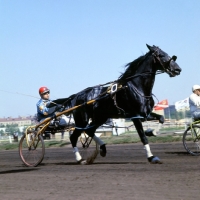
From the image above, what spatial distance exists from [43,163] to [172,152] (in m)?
3.05

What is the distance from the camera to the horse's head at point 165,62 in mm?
9969

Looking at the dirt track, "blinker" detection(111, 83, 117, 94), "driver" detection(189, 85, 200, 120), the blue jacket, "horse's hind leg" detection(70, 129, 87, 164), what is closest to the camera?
the dirt track

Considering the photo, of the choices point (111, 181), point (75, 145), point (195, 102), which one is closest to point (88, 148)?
point (75, 145)

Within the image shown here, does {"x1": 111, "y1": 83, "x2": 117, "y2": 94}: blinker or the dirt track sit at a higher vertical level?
{"x1": 111, "y1": 83, "x2": 117, "y2": 94}: blinker

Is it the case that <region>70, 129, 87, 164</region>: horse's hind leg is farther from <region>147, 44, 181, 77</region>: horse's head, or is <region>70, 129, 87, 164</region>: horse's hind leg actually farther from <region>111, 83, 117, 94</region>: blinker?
<region>147, 44, 181, 77</region>: horse's head

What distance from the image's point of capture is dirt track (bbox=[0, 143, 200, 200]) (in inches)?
250

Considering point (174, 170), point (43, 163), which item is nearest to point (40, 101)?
point (43, 163)

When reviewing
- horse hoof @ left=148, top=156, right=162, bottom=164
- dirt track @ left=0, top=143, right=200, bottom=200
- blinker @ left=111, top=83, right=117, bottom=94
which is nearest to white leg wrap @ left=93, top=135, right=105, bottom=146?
dirt track @ left=0, top=143, right=200, bottom=200

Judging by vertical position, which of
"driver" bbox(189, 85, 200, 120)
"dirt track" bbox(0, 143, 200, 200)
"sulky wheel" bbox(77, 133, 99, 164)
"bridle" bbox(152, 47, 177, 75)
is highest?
"bridle" bbox(152, 47, 177, 75)

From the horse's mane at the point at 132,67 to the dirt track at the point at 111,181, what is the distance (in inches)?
71.1

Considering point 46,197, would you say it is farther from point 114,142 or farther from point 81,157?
point 114,142

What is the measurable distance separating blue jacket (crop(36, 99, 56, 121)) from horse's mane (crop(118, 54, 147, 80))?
2010 millimetres

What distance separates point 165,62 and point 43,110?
3272mm

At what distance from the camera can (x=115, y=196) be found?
6.21 m
